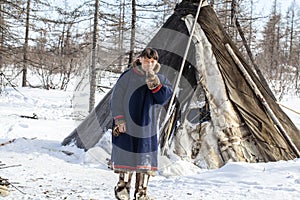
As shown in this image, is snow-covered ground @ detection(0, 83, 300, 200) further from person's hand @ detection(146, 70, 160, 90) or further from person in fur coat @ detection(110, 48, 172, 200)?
person's hand @ detection(146, 70, 160, 90)

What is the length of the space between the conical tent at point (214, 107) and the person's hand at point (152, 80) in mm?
2616

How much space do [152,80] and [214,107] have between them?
3061 millimetres

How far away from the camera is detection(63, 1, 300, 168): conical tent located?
19.5ft

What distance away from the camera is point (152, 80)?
10.3 feet

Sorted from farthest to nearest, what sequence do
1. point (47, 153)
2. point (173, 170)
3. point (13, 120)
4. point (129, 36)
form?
1. point (129, 36)
2. point (13, 120)
3. point (47, 153)
4. point (173, 170)

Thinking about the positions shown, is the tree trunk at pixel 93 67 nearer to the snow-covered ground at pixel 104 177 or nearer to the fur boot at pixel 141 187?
the snow-covered ground at pixel 104 177

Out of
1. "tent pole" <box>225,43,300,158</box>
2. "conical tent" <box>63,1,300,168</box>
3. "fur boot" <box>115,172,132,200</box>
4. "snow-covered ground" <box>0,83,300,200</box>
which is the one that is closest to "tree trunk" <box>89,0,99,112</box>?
"snow-covered ground" <box>0,83,300,200</box>

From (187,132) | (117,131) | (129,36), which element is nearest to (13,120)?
(129,36)

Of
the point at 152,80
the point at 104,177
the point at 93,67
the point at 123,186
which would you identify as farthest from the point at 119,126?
the point at 93,67

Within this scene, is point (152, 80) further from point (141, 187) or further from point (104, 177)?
point (104, 177)

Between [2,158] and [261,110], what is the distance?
4.69 metres

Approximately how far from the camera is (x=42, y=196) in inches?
162

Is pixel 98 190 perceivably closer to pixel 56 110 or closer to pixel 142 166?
pixel 142 166

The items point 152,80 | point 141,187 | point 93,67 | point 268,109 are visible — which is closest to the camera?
point 152,80
